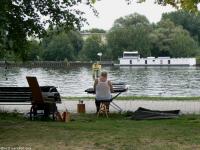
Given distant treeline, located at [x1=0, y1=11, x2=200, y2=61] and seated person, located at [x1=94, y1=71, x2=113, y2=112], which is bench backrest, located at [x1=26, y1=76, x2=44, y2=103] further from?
distant treeline, located at [x1=0, y1=11, x2=200, y2=61]

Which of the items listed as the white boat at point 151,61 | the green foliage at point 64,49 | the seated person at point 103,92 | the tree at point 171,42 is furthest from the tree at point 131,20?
the seated person at point 103,92

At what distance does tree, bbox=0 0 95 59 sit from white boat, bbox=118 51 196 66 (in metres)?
112

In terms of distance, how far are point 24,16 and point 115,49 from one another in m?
123

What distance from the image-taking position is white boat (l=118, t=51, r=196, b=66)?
124688 millimetres

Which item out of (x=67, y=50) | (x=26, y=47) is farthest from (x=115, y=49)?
(x=26, y=47)

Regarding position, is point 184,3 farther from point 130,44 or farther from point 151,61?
point 130,44

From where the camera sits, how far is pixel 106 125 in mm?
10289

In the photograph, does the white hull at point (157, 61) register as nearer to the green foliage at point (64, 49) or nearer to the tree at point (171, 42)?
the tree at point (171, 42)

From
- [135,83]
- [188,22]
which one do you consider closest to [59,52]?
[188,22]

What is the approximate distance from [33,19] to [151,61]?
114349mm

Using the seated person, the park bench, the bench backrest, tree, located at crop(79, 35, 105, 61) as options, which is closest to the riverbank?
the seated person

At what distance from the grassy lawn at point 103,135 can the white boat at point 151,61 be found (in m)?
114

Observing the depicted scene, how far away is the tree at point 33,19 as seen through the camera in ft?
37.0

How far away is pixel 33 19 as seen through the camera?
11.7 m
